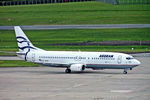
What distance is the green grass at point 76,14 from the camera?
126 metres

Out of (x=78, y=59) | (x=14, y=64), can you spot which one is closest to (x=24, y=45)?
(x=14, y=64)

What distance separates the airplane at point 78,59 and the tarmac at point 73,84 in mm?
1090

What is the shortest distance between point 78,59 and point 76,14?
64.6m

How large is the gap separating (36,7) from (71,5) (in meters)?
9.53

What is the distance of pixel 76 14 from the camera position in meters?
133

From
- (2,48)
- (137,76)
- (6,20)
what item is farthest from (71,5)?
(137,76)

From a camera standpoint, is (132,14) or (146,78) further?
(132,14)

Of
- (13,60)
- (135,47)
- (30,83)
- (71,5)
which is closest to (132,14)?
(71,5)

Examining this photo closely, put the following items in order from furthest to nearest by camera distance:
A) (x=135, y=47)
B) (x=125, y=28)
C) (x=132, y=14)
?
1. (x=132, y=14)
2. (x=125, y=28)
3. (x=135, y=47)

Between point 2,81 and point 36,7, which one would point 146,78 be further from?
point 36,7

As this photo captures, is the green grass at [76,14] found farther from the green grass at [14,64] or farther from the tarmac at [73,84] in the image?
the tarmac at [73,84]

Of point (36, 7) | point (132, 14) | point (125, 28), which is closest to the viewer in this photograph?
point (125, 28)

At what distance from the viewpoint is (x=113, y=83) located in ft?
182

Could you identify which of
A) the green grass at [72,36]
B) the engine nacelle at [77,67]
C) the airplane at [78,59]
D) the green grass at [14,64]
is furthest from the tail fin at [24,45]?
the green grass at [72,36]
